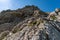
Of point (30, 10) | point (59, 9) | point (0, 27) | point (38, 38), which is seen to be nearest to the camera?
point (38, 38)

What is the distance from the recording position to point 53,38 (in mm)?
32625

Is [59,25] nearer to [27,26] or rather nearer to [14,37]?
[27,26]

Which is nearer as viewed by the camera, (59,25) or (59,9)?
(59,25)

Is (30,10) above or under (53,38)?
above

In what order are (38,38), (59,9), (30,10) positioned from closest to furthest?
1. (38,38)
2. (59,9)
3. (30,10)

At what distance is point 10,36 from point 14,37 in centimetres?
185

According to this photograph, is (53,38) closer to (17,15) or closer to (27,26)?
(27,26)

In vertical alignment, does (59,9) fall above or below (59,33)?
above

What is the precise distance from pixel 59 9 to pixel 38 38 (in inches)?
1086

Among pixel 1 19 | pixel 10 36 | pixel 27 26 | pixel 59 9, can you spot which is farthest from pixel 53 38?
pixel 1 19

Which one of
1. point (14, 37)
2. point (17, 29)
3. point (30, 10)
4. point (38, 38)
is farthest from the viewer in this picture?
point (30, 10)

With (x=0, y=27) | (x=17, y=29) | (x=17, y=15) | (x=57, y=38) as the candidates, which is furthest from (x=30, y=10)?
(x=57, y=38)

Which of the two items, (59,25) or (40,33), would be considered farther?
(59,25)

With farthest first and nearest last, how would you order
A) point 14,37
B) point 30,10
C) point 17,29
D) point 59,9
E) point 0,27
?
point 30,10
point 59,9
point 0,27
point 17,29
point 14,37
